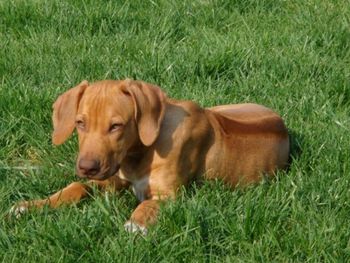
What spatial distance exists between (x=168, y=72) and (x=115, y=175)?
1655 mm

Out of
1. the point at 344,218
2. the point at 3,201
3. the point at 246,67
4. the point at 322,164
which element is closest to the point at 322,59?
the point at 246,67

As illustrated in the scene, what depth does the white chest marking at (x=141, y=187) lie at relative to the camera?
4.80 meters

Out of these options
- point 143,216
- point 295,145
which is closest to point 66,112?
point 143,216

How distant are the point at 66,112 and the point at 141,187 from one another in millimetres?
589

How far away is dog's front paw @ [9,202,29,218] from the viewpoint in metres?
4.51

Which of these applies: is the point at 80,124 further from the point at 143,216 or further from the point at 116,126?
the point at 143,216

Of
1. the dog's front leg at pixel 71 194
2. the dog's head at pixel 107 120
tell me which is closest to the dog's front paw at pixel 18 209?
the dog's front leg at pixel 71 194

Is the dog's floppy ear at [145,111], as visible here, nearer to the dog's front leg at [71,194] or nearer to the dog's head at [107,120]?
the dog's head at [107,120]

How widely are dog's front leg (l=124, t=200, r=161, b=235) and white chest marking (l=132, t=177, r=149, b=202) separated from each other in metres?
0.16

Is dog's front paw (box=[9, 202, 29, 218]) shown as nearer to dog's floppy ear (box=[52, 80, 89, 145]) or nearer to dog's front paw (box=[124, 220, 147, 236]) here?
dog's floppy ear (box=[52, 80, 89, 145])

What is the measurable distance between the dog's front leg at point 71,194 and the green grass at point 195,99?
0.08 metres

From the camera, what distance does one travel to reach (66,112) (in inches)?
184

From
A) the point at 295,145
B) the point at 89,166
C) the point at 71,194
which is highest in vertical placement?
the point at 89,166

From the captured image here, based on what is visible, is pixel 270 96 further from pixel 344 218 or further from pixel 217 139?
pixel 344 218
